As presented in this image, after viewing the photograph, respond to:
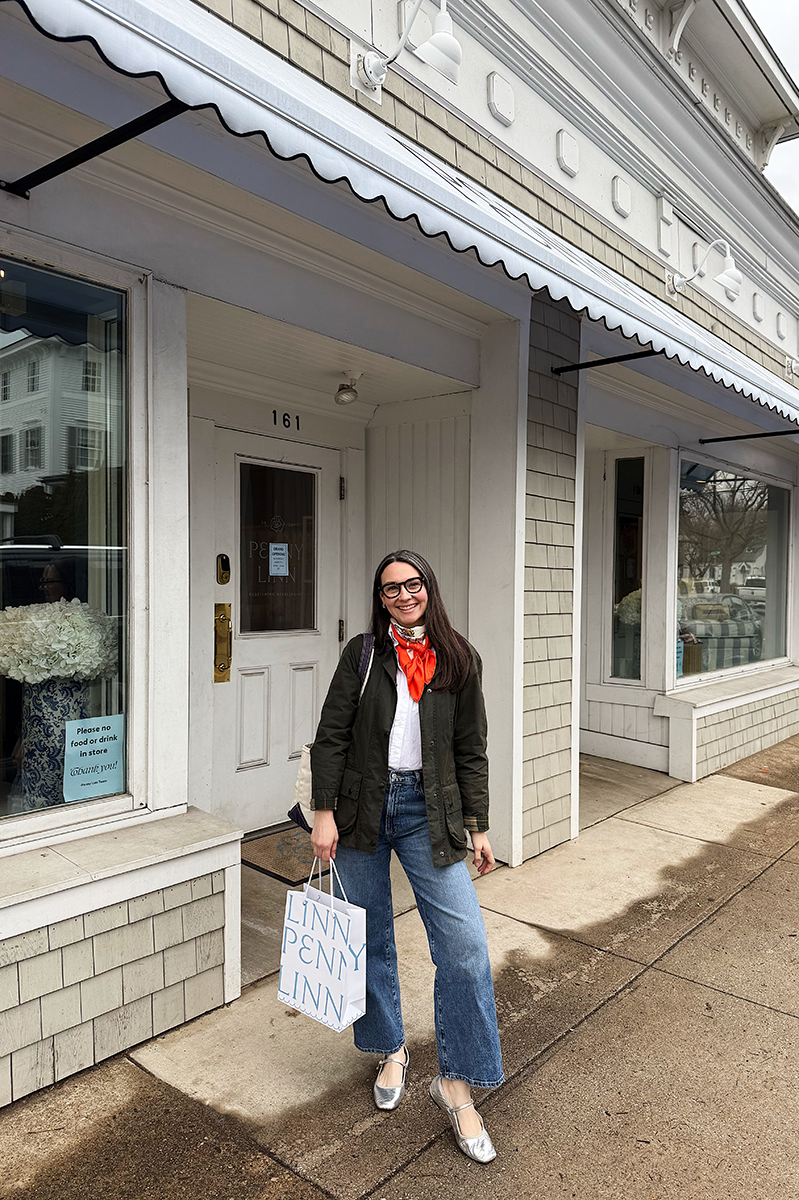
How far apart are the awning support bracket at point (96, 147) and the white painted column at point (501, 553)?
236 centimetres

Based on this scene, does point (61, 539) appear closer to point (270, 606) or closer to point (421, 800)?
point (421, 800)

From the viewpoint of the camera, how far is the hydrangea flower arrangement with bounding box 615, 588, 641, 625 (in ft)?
21.8

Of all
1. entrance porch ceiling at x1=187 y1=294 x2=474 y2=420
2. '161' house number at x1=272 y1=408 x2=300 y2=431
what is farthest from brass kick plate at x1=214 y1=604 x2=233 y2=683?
entrance porch ceiling at x1=187 y1=294 x2=474 y2=420

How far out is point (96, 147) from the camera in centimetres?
Answer: 231

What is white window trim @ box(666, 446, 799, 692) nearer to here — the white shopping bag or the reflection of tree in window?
the reflection of tree in window

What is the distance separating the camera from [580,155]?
5211 mm

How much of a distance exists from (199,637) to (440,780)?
227 centimetres

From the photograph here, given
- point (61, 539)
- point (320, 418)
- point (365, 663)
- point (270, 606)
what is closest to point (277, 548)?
point (270, 606)

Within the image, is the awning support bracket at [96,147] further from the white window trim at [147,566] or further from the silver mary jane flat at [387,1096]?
the silver mary jane flat at [387,1096]

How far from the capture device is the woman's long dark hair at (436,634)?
7.86 feet

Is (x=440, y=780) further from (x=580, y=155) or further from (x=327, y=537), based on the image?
(x=580, y=155)

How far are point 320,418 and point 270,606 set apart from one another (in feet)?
3.73

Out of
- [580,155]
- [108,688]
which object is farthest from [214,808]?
[580,155]

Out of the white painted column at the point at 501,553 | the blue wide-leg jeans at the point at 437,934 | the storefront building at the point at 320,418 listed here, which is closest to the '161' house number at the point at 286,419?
the storefront building at the point at 320,418
